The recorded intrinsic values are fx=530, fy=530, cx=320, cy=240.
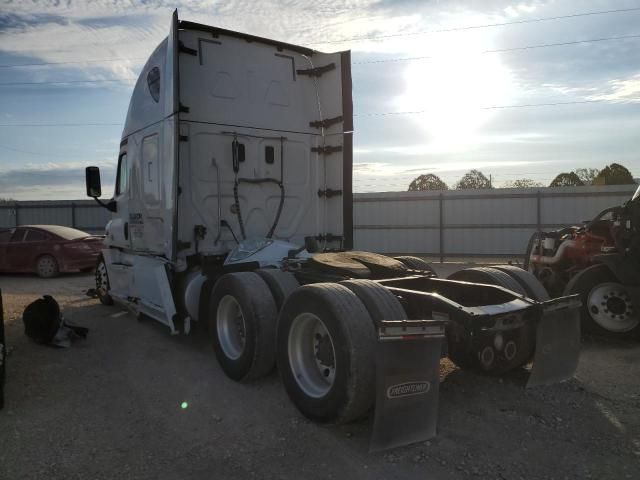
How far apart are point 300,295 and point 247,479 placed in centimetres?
137

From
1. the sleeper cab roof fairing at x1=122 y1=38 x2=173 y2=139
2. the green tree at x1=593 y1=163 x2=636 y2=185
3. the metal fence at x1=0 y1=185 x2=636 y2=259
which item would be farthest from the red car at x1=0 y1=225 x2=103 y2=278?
the green tree at x1=593 y1=163 x2=636 y2=185

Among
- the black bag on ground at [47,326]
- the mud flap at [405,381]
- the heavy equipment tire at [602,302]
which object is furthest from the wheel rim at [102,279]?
the heavy equipment tire at [602,302]

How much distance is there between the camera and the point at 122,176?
7.84 m

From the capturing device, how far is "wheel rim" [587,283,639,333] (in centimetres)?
623

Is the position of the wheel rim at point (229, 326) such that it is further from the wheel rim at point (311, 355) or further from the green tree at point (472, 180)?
the green tree at point (472, 180)

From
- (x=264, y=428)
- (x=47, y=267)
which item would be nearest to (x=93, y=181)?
(x=264, y=428)

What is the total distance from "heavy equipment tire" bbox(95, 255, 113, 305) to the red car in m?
5.21

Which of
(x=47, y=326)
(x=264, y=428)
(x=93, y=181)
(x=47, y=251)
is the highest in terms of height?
(x=93, y=181)

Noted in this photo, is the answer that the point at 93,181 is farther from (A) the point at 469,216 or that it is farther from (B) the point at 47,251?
(A) the point at 469,216

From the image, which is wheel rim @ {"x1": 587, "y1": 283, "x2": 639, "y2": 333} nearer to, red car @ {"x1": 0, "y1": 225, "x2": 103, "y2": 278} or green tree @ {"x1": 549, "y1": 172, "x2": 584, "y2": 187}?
red car @ {"x1": 0, "y1": 225, "x2": 103, "y2": 278}

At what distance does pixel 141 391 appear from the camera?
190 inches

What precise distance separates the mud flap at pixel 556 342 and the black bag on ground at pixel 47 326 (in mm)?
5218

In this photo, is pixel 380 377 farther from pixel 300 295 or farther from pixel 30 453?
pixel 30 453

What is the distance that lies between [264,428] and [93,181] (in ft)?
17.7
